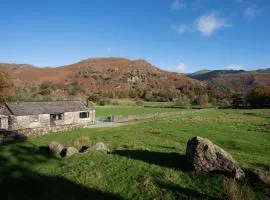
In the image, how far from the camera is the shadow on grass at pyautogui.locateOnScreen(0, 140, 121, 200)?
14.8 metres

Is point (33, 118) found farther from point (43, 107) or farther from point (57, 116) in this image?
point (57, 116)

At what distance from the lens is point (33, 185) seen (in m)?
16.2

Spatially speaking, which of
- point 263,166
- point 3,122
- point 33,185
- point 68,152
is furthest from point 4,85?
point 263,166

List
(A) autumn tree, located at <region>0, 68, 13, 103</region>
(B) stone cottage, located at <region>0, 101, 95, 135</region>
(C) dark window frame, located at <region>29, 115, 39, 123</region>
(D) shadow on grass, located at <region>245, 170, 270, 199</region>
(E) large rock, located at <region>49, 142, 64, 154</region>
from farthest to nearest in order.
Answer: (A) autumn tree, located at <region>0, 68, 13, 103</region> → (C) dark window frame, located at <region>29, 115, 39, 123</region> → (B) stone cottage, located at <region>0, 101, 95, 135</region> → (E) large rock, located at <region>49, 142, 64, 154</region> → (D) shadow on grass, located at <region>245, 170, 270, 199</region>

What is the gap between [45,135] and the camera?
1462 inches

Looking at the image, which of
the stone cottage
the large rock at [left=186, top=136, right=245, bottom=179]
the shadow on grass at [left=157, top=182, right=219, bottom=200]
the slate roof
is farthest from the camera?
the slate roof

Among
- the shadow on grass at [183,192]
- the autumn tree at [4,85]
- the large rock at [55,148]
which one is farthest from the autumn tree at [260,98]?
the shadow on grass at [183,192]

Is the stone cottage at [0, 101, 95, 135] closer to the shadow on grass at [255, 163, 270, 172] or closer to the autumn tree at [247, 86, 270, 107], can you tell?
the shadow on grass at [255, 163, 270, 172]

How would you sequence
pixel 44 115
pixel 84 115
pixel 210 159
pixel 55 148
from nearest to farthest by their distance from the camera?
pixel 210 159, pixel 55 148, pixel 44 115, pixel 84 115

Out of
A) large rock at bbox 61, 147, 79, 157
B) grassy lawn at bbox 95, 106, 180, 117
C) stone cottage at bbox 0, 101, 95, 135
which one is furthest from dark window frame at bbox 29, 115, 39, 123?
grassy lawn at bbox 95, 106, 180, 117

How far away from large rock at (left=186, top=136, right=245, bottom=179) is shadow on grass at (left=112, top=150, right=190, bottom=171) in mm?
855

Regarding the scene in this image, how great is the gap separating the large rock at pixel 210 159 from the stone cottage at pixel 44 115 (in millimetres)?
24820

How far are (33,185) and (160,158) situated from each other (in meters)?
8.08

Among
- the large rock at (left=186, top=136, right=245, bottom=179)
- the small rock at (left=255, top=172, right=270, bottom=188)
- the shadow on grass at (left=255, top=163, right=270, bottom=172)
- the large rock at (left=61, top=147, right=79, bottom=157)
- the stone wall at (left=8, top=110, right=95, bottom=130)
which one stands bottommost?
the stone wall at (left=8, top=110, right=95, bottom=130)
